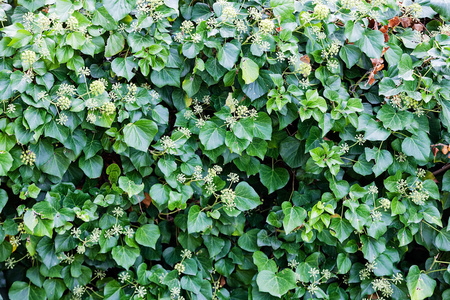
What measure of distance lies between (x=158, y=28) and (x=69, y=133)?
2.70ft

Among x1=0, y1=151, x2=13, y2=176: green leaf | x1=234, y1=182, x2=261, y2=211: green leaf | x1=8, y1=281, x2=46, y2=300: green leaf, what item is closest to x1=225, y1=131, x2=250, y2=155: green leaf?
x1=234, y1=182, x2=261, y2=211: green leaf

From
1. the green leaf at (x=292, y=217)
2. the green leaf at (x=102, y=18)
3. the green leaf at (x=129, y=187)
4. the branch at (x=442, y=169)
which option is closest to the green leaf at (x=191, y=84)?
the green leaf at (x=102, y=18)

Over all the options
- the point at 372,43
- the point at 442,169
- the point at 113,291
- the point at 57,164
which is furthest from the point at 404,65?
the point at 113,291

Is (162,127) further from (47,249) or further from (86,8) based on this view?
(47,249)

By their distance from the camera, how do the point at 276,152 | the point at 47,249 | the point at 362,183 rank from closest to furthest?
the point at 47,249 < the point at 276,152 < the point at 362,183

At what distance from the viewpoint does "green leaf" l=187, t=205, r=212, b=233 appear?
95.0 inches

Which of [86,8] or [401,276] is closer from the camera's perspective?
[86,8]

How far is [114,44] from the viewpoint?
2297mm

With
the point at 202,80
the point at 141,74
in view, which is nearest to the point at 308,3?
the point at 202,80

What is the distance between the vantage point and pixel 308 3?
2.55 meters

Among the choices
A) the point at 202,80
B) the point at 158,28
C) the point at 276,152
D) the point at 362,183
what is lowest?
the point at 362,183

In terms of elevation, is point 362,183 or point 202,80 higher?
point 202,80

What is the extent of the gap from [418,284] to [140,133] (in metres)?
2.12

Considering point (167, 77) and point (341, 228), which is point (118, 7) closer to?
point (167, 77)
